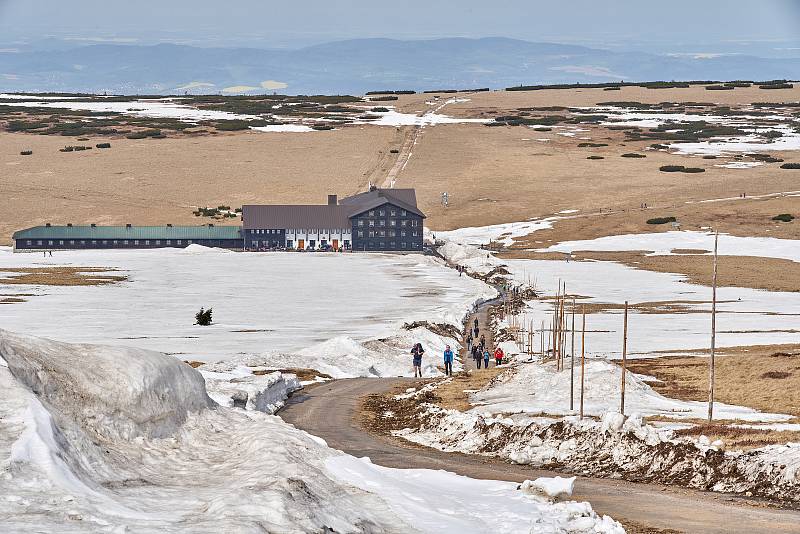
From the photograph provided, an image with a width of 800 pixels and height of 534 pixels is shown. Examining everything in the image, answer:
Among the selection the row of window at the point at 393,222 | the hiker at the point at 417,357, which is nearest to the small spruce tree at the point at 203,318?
the hiker at the point at 417,357

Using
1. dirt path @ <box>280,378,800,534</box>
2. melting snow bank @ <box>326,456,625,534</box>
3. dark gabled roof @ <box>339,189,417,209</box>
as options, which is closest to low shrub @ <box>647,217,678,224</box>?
dark gabled roof @ <box>339,189,417,209</box>

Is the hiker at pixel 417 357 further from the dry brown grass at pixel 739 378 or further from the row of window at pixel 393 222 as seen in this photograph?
the row of window at pixel 393 222

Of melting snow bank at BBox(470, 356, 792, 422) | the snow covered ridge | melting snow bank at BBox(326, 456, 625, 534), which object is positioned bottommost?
melting snow bank at BBox(470, 356, 792, 422)

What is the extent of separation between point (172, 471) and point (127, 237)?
147886 millimetres

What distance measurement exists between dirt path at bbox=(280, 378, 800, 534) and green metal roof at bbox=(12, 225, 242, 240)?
12396 centimetres

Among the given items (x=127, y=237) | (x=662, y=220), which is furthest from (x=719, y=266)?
(x=127, y=237)

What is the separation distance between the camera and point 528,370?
164 ft

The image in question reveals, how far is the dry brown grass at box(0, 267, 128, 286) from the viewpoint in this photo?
113 m

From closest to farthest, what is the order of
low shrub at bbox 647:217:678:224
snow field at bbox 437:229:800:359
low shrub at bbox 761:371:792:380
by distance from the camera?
low shrub at bbox 761:371:792:380
snow field at bbox 437:229:800:359
low shrub at bbox 647:217:678:224

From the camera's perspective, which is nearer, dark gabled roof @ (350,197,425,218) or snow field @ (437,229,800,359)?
snow field @ (437,229,800,359)

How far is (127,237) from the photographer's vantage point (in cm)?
16700

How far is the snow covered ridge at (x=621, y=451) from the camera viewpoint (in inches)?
1200

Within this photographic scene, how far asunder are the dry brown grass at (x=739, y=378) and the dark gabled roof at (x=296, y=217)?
110 metres

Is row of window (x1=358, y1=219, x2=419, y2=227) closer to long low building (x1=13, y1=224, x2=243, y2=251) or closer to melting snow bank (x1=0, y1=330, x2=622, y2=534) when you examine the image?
long low building (x1=13, y1=224, x2=243, y2=251)
